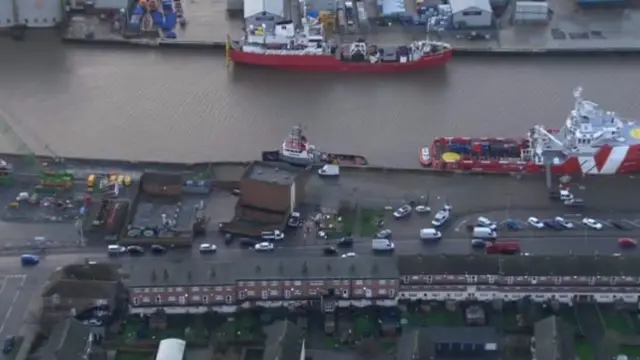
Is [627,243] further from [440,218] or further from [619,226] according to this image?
[440,218]

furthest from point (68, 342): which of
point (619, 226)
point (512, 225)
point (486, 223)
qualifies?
point (619, 226)

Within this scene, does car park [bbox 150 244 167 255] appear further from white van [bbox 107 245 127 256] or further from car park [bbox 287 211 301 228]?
car park [bbox 287 211 301 228]

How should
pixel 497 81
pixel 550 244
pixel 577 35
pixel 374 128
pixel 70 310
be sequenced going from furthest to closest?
1. pixel 577 35
2. pixel 497 81
3. pixel 374 128
4. pixel 550 244
5. pixel 70 310

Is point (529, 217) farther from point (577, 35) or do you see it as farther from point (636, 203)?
point (577, 35)

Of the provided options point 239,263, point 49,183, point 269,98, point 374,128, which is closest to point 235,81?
point 269,98

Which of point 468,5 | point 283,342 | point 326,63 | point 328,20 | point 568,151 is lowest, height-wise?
point 283,342

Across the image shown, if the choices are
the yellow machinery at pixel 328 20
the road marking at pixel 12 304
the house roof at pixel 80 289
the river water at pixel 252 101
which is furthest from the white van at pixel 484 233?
the yellow machinery at pixel 328 20
